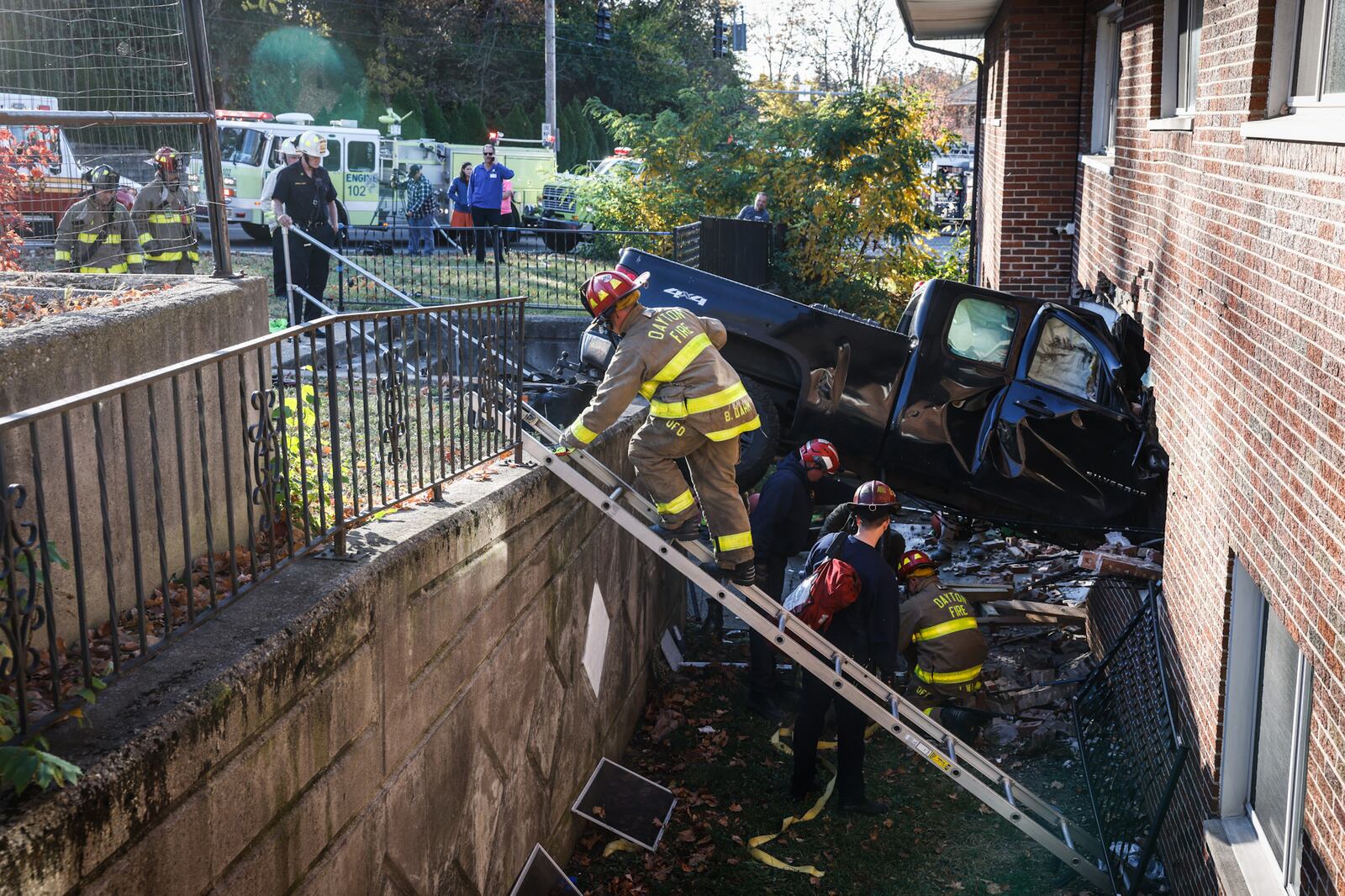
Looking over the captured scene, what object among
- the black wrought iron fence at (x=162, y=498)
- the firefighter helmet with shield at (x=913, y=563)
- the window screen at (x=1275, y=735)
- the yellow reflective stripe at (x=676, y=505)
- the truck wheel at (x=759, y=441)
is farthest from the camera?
the truck wheel at (x=759, y=441)

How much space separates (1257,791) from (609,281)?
359 centimetres

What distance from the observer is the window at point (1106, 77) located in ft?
35.8

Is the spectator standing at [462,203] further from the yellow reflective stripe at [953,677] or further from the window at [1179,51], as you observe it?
the yellow reflective stripe at [953,677]

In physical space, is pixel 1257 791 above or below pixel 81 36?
below

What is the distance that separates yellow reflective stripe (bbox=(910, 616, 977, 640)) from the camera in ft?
24.0

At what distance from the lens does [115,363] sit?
397 cm

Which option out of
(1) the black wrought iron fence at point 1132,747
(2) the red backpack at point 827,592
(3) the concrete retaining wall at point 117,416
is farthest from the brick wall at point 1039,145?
(3) the concrete retaining wall at point 117,416

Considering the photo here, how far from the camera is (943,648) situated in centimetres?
736

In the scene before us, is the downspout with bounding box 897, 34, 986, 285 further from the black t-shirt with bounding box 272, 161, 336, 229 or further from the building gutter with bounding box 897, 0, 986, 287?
the black t-shirt with bounding box 272, 161, 336, 229

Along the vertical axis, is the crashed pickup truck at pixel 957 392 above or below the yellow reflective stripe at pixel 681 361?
below

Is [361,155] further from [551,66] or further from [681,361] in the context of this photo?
[681,361]

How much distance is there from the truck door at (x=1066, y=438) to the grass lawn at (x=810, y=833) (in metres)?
2.39

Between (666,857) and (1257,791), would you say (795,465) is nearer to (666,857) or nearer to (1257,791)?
(666,857)

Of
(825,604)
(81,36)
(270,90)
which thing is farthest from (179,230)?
(270,90)
